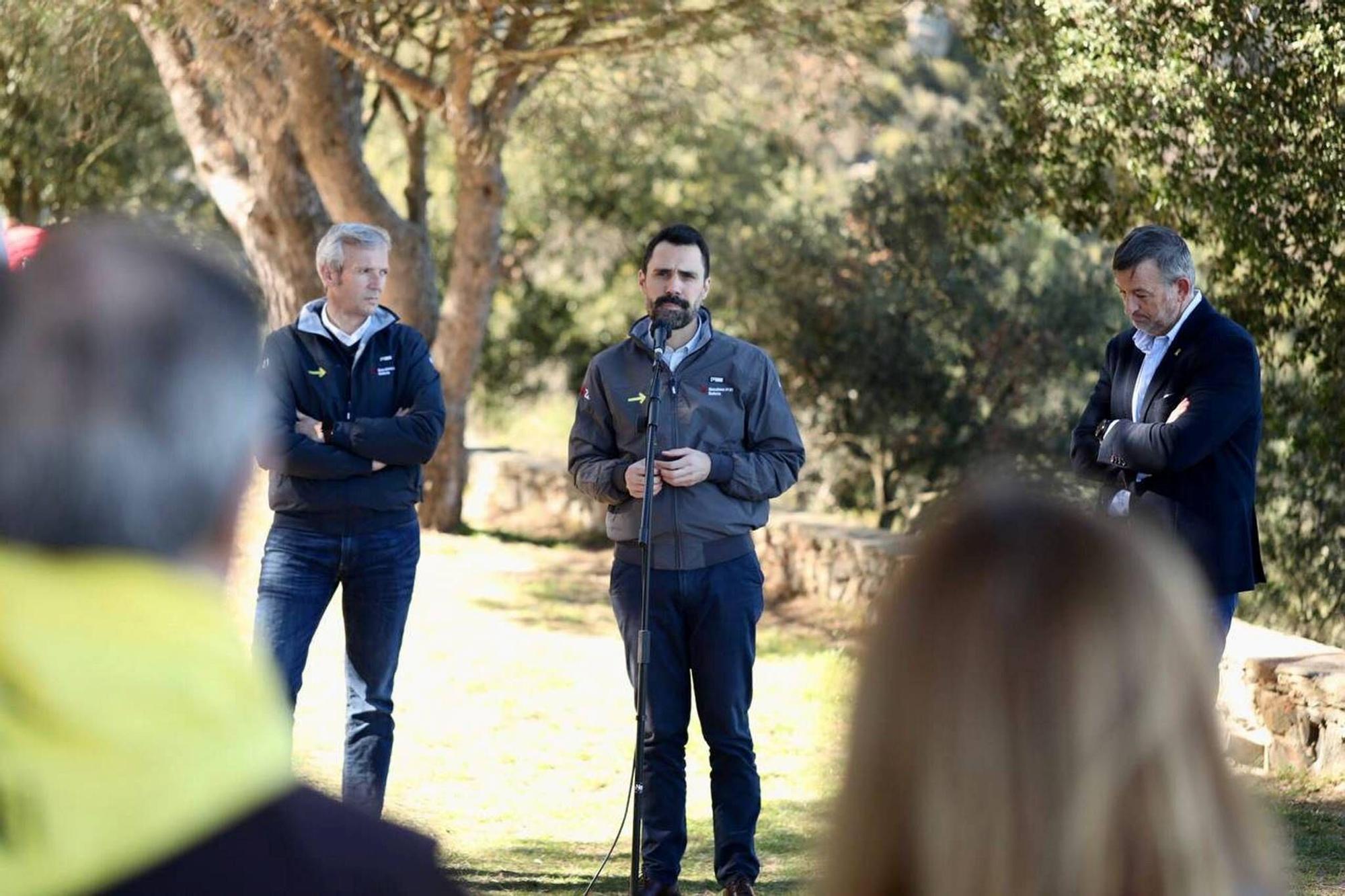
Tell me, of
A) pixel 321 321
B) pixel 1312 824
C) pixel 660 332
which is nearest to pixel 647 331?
pixel 660 332

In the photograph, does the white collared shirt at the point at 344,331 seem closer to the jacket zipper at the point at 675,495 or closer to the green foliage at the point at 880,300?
the jacket zipper at the point at 675,495

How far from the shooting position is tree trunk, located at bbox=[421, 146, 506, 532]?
13.5 metres

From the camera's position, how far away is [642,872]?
16.8 feet

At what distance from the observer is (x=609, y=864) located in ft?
19.1

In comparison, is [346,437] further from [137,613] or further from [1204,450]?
[137,613]

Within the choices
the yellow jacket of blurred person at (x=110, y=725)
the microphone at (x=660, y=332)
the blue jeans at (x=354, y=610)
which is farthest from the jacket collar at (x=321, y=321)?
the yellow jacket of blurred person at (x=110, y=725)

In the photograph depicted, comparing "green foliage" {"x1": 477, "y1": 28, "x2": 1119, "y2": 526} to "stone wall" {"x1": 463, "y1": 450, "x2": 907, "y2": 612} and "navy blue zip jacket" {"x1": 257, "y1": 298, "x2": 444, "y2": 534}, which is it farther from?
"navy blue zip jacket" {"x1": 257, "y1": 298, "x2": 444, "y2": 534}

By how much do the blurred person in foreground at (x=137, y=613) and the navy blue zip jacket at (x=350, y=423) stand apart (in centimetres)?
373

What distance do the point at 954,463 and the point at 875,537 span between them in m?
3.73

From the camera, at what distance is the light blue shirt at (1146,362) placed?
16.7 ft

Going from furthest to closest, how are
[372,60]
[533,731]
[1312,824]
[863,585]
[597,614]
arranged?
A: [597,614]
[863,585]
[372,60]
[533,731]
[1312,824]

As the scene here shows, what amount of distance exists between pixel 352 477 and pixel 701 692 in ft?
4.30

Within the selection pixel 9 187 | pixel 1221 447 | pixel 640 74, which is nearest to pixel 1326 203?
pixel 1221 447

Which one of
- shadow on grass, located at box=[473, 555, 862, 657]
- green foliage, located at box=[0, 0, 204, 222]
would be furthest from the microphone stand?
green foliage, located at box=[0, 0, 204, 222]
